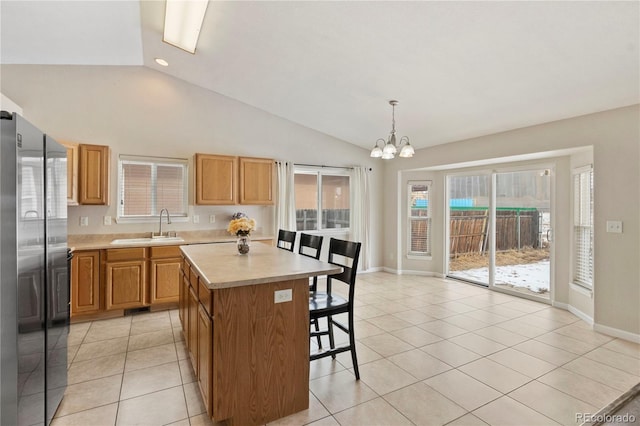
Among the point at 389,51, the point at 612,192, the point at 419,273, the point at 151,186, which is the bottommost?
the point at 419,273

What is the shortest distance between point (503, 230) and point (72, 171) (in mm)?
6148

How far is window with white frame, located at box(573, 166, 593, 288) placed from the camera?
3.78 metres

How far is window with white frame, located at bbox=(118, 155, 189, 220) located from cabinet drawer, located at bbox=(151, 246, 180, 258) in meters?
0.81

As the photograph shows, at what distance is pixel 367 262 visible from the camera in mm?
6297

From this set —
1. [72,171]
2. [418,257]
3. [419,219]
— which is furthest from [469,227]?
[72,171]

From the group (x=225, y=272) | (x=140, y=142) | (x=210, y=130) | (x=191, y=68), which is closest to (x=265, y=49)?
(x=191, y=68)

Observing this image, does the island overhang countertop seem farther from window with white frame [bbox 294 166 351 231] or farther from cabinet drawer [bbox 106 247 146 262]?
window with white frame [bbox 294 166 351 231]

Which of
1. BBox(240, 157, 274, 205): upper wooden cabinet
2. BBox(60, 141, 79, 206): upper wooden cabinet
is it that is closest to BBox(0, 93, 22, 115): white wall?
BBox(60, 141, 79, 206): upper wooden cabinet

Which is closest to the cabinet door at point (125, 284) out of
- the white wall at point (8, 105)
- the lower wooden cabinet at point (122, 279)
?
the lower wooden cabinet at point (122, 279)

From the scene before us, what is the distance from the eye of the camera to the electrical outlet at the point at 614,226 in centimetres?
331

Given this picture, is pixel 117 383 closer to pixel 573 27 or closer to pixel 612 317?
pixel 573 27

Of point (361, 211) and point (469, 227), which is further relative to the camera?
point (361, 211)

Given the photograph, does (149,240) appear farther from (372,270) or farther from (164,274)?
(372,270)

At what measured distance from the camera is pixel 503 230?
5070mm
